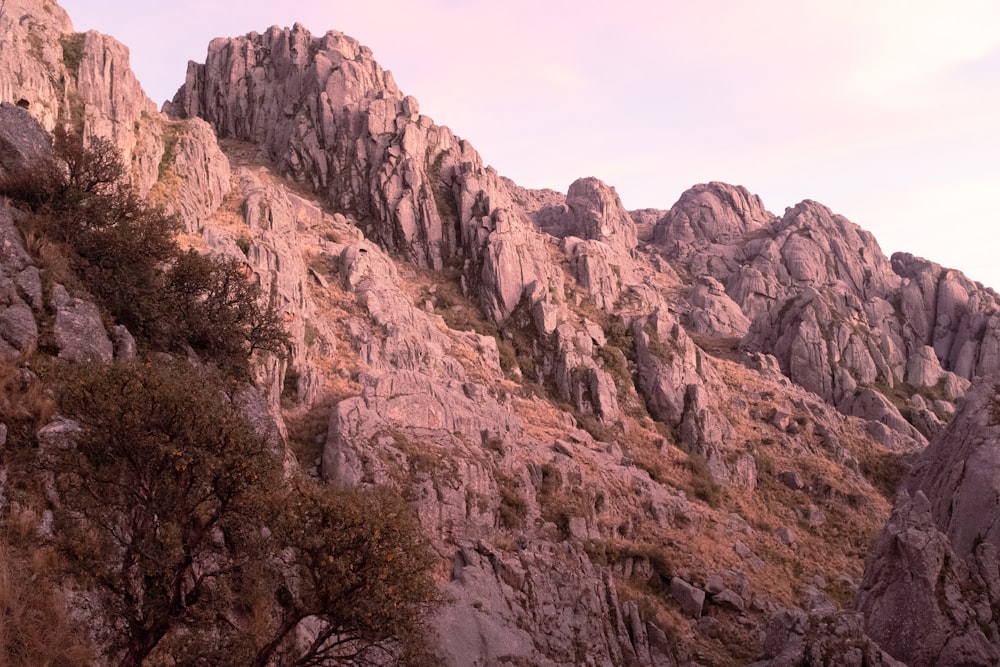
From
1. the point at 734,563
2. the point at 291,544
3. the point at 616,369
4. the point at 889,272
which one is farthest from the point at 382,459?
the point at 889,272

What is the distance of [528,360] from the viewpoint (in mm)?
51438

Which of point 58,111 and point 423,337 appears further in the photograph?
point 423,337

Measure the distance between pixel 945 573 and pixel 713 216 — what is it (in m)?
109

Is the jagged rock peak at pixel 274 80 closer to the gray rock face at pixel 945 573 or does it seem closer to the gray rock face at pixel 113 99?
the gray rock face at pixel 113 99

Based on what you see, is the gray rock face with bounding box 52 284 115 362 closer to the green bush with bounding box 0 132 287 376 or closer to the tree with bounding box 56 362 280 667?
the green bush with bounding box 0 132 287 376

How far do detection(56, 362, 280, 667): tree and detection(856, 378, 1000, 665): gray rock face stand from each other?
24.1m

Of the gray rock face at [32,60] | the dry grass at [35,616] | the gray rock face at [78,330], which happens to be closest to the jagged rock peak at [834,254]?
the gray rock face at [32,60]

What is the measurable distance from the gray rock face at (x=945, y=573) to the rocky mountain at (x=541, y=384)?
0.12m

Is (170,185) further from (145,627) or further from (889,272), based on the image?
(889,272)

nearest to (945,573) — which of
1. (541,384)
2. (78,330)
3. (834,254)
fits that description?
(541,384)

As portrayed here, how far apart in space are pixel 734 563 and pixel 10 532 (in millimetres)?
35221

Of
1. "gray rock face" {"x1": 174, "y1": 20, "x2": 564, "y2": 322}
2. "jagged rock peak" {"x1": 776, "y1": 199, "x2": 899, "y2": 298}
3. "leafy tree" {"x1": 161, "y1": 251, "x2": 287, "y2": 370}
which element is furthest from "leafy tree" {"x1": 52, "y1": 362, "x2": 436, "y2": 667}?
"jagged rock peak" {"x1": 776, "y1": 199, "x2": 899, "y2": 298}

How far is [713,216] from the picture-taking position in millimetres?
123188

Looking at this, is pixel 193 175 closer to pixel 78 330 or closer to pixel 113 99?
pixel 113 99
